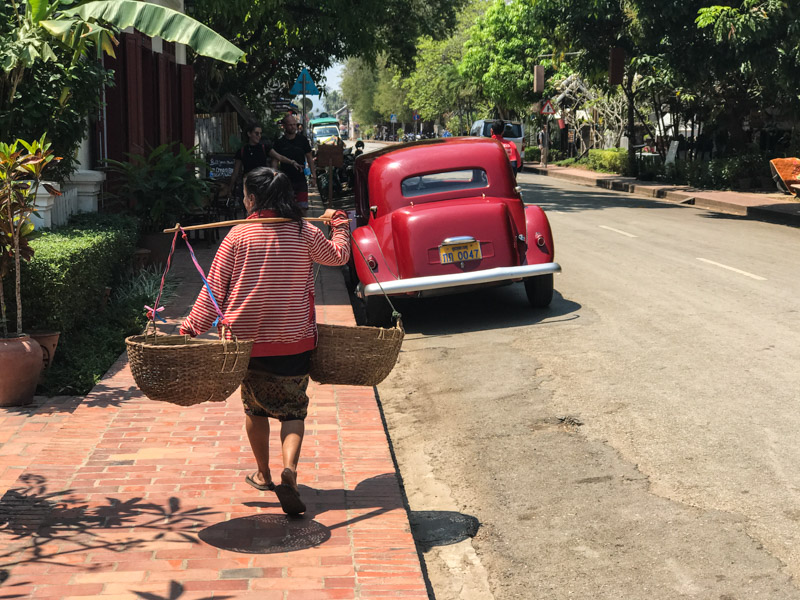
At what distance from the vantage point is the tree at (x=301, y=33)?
2212 cm

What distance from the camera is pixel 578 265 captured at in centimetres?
1419

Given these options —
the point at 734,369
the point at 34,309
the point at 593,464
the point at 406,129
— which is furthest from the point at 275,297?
the point at 406,129

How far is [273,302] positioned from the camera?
4988 mm

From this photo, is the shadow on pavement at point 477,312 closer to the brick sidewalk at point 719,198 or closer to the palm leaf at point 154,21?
the palm leaf at point 154,21

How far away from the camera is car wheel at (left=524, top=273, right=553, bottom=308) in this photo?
35.7 feet

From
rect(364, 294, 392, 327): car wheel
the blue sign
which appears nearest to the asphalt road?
rect(364, 294, 392, 327): car wheel

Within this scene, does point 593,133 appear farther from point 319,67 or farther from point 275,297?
point 275,297

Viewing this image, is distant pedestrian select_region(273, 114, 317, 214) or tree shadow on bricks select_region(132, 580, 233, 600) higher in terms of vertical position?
distant pedestrian select_region(273, 114, 317, 214)

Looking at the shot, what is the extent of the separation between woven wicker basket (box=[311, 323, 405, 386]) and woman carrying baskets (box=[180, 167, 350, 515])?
0.41 feet

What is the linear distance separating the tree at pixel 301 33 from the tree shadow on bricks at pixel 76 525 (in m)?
14.4

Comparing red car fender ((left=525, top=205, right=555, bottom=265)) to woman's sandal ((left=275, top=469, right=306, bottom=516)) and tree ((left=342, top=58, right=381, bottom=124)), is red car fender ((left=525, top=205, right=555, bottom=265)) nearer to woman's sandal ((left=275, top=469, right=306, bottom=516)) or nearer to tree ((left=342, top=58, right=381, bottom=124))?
woman's sandal ((left=275, top=469, right=306, bottom=516))

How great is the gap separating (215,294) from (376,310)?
17.8ft

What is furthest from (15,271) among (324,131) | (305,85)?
(324,131)

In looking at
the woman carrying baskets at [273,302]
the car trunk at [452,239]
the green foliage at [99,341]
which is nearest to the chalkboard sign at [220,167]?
the green foliage at [99,341]
